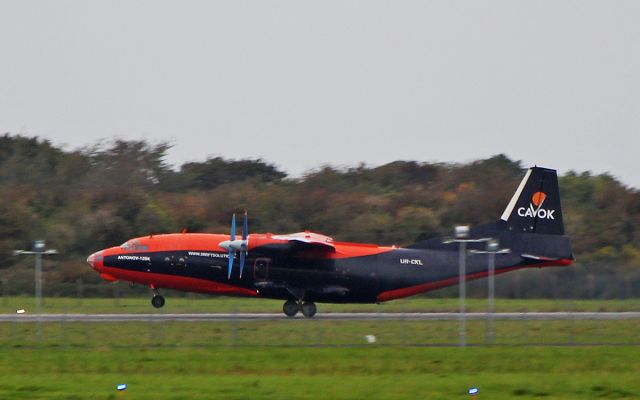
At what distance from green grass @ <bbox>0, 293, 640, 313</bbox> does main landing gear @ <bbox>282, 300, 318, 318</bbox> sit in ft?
9.31

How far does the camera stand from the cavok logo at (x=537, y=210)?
4903cm

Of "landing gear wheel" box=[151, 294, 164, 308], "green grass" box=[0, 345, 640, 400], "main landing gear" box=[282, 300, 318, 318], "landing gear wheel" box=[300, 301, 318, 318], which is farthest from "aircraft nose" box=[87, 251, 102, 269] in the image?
"green grass" box=[0, 345, 640, 400]

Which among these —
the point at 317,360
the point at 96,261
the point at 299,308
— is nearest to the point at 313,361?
the point at 317,360

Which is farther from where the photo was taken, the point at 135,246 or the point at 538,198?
the point at 538,198

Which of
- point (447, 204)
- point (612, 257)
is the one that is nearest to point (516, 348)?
point (612, 257)

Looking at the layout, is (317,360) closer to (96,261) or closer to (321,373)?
(321,373)

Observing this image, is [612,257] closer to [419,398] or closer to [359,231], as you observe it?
[359,231]

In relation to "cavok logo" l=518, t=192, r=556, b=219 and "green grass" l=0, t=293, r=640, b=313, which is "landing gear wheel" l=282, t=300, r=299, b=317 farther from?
"cavok logo" l=518, t=192, r=556, b=219

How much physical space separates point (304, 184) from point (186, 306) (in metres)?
27.9

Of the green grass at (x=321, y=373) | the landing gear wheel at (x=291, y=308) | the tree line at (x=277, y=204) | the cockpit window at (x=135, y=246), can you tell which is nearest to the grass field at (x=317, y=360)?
the green grass at (x=321, y=373)

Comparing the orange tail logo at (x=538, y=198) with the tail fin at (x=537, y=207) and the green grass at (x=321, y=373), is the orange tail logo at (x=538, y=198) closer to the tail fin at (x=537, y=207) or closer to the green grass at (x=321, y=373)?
the tail fin at (x=537, y=207)

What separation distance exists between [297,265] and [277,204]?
85.5 feet

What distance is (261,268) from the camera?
151 feet

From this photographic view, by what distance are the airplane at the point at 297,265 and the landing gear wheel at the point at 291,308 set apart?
0.04 metres
